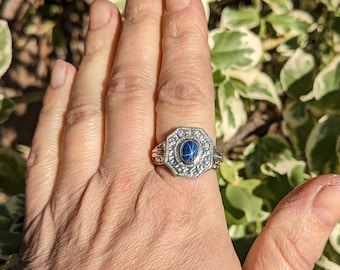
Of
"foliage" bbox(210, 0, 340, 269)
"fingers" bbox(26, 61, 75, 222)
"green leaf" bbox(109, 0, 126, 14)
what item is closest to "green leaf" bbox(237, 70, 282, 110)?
"foliage" bbox(210, 0, 340, 269)

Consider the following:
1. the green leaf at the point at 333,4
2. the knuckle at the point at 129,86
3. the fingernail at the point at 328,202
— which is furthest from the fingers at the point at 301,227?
the green leaf at the point at 333,4

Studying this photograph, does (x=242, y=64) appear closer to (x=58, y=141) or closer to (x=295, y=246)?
(x=58, y=141)

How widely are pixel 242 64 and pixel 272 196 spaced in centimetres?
27

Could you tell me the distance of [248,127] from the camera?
5.73ft

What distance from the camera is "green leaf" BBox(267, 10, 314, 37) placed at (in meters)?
1.49

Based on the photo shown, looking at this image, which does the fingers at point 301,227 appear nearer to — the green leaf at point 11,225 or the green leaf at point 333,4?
the green leaf at point 11,225

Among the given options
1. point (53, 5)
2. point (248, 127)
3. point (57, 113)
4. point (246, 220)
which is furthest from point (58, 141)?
point (53, 5)

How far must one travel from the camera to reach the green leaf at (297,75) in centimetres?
143

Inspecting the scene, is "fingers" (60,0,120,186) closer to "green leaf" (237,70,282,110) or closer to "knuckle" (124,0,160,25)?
"knuckle" (124,0,160,25)

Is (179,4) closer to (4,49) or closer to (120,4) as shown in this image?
(120,4)

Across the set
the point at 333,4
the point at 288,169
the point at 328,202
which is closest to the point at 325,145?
the point at 288,169

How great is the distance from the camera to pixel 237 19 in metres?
1.45

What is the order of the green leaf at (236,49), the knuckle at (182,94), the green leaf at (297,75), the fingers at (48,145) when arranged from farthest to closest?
the green leaf at (297,75)
the green leaf at (236,49)
the fingers at (48,145)
the knuckle at (182,94)

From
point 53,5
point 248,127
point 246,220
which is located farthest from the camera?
point 53,5
